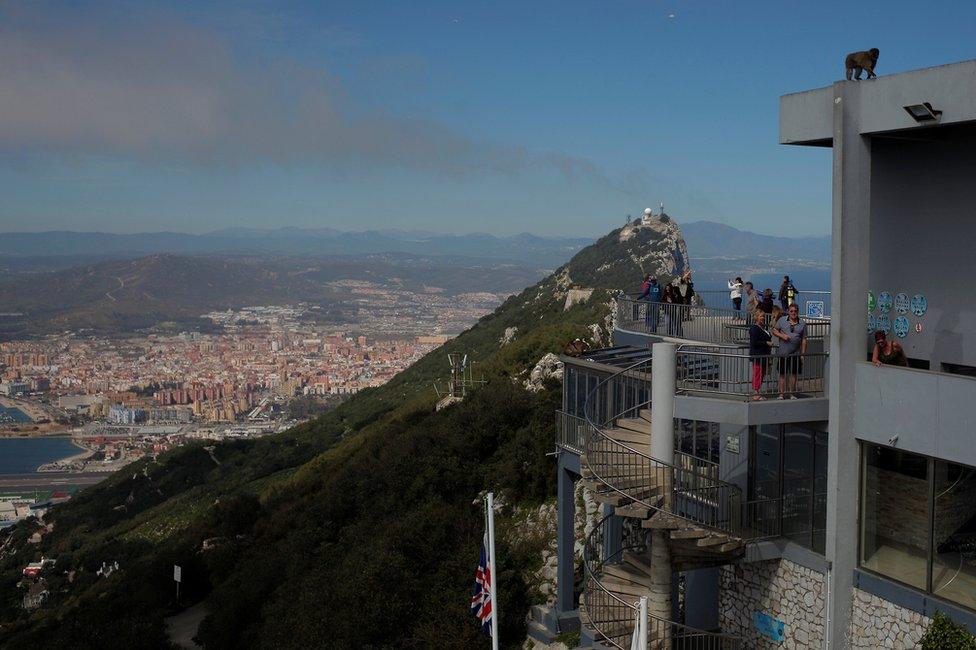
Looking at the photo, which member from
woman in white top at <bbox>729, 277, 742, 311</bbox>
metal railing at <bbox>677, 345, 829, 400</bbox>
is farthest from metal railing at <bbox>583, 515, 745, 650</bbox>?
woman in white top at <bbox>729, 277, 742, 311</bbox>

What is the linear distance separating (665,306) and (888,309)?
5.61 metres

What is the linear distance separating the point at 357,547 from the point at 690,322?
968 centimetres

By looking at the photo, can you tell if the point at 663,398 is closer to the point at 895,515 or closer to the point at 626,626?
the point at 895,515

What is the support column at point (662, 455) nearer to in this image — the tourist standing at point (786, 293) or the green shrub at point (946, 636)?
the green shrub at point (946, 636)

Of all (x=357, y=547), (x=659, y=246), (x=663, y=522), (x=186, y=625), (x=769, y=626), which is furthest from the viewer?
(x=659, y=246)

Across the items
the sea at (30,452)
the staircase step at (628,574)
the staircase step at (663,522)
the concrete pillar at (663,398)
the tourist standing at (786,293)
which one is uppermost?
the tourist standing at (786,293)

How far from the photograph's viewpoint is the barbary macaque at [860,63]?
1030 cm

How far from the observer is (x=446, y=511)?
70.4 ft

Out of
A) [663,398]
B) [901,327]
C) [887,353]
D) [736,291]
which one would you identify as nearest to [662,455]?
[663,398]

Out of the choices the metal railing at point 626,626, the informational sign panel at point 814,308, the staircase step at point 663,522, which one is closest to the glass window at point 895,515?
the staircase step at point 663,522

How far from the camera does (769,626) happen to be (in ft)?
38.6

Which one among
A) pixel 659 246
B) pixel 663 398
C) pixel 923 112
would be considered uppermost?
pixel 923 112

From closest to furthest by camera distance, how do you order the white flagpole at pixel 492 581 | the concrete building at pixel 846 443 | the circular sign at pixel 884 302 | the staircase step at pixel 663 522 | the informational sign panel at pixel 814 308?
1. the concrete building at pixel 846 443
2. the staircase step at pixel 663 522
3. the circular sign at pixel 884 302
4. the white flagpole at pixel 492 581
5. the informational sign panel at pixel 814 308

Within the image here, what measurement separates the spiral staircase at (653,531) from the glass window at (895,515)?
1.49 metres
